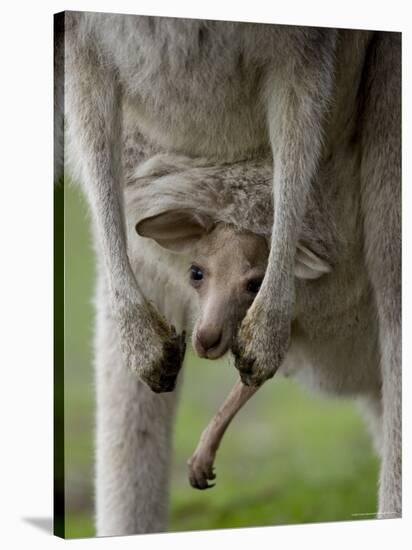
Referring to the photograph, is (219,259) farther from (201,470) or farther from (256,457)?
(256,457)

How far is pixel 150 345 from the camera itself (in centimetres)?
670

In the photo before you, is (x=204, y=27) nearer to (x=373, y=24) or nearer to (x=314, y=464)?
(x=373, y=24)

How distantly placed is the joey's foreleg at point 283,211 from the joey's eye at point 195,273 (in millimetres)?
350

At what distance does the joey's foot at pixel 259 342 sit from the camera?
672 cm

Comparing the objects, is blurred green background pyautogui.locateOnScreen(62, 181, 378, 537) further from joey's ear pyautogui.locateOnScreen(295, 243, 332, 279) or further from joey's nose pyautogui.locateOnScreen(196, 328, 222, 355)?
joey's ear pyautogui.locateOnScreen(295, 243, 332, 279)

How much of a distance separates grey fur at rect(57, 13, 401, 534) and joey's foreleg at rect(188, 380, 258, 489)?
0.27m

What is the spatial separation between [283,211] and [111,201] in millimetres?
729

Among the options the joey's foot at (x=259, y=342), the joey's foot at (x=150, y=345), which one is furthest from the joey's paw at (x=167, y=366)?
the joey's foot at (x=259, y=342)

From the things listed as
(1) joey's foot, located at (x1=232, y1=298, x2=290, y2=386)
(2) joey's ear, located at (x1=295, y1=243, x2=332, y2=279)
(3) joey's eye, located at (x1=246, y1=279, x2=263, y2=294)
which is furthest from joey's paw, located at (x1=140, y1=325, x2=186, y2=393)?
(2) joey's ear, located at (x1=295, y1=243, x2=332, y2=279)

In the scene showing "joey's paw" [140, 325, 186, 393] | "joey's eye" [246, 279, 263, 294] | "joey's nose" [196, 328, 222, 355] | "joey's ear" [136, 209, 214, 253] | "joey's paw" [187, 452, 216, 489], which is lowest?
"joey's paw" [187, 452, 216, 489]

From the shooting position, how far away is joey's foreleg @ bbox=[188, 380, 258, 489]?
7160mm

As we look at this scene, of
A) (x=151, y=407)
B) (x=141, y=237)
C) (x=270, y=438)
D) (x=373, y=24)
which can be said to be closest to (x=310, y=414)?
(x=270, y=438)

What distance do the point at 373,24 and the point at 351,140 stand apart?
57 centimetres

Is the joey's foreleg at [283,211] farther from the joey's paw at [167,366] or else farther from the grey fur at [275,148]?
the joey's paw at [167,366]
